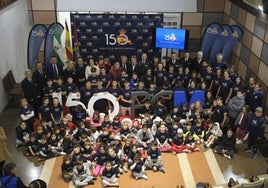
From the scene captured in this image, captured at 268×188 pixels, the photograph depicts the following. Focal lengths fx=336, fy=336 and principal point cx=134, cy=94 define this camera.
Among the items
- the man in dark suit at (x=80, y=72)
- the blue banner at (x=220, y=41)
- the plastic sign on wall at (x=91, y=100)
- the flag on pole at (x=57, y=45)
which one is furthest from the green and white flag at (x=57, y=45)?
the blue banner at (x=220, y=41)

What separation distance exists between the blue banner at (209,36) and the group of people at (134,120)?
1.38 m

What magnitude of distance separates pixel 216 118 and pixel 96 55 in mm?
6266

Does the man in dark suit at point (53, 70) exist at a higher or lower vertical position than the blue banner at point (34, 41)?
lower

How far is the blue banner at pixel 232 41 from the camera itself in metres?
12.0

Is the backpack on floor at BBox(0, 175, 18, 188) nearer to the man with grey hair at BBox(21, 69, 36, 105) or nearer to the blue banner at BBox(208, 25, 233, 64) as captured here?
the man with grey hair at BBox(21, 69, 36, 105)

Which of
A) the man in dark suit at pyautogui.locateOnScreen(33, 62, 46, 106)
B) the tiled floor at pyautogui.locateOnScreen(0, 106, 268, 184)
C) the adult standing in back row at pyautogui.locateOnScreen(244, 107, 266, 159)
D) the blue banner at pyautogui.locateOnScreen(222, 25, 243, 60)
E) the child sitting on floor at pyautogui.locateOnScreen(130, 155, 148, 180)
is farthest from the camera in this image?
the blue banner at pyautogui.locateOnScreen(222, 25, 243, 60)


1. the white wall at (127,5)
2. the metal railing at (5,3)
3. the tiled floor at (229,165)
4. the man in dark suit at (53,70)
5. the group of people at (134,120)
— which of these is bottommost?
the tiled floor at (229,165)

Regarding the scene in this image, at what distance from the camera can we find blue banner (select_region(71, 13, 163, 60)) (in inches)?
539

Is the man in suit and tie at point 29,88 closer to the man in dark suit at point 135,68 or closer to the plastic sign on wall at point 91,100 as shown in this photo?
the plastic sign on wall at point 91,100

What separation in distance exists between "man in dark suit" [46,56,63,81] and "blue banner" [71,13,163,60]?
293cm

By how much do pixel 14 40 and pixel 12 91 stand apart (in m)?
1.97

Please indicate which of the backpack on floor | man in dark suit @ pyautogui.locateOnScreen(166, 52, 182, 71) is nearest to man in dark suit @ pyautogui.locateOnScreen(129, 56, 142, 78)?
man in dark suit @ pyautogui.locateOnScreen(166, 52, 182, 71)

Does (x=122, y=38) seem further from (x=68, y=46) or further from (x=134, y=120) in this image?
(x=134, y=120)

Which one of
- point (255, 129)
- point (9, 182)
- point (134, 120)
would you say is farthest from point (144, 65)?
point (9, 182)
